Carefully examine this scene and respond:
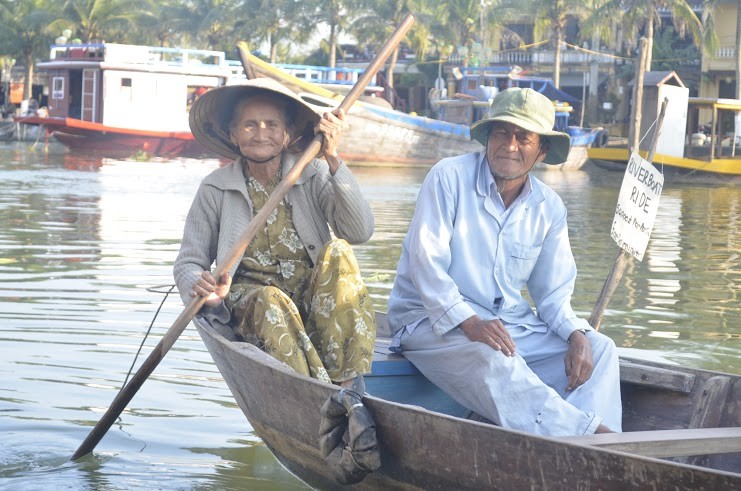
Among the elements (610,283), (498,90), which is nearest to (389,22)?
(498,90)

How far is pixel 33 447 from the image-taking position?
177 inches

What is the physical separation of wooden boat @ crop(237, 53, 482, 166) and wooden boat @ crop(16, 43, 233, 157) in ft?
7.96

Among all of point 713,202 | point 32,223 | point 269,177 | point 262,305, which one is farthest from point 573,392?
point 713,202

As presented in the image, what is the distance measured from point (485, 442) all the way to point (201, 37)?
38.7m

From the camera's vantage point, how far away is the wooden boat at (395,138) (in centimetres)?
2577

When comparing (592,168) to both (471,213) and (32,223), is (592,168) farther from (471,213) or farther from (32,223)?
(471,213)

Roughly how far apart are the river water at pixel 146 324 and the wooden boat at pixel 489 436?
53cm

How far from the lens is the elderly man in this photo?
11.7 feet

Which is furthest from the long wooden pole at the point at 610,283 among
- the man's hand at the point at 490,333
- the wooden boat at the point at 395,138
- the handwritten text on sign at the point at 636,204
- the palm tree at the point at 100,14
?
the palm tree at the point at 100,14

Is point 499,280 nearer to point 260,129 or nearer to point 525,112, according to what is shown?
point 525,112

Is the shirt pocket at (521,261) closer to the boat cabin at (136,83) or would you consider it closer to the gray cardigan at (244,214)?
the gray cardigan at (244,214)

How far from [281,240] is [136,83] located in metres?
22.4

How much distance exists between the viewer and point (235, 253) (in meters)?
3.91

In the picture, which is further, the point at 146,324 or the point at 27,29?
the point at 27,29
